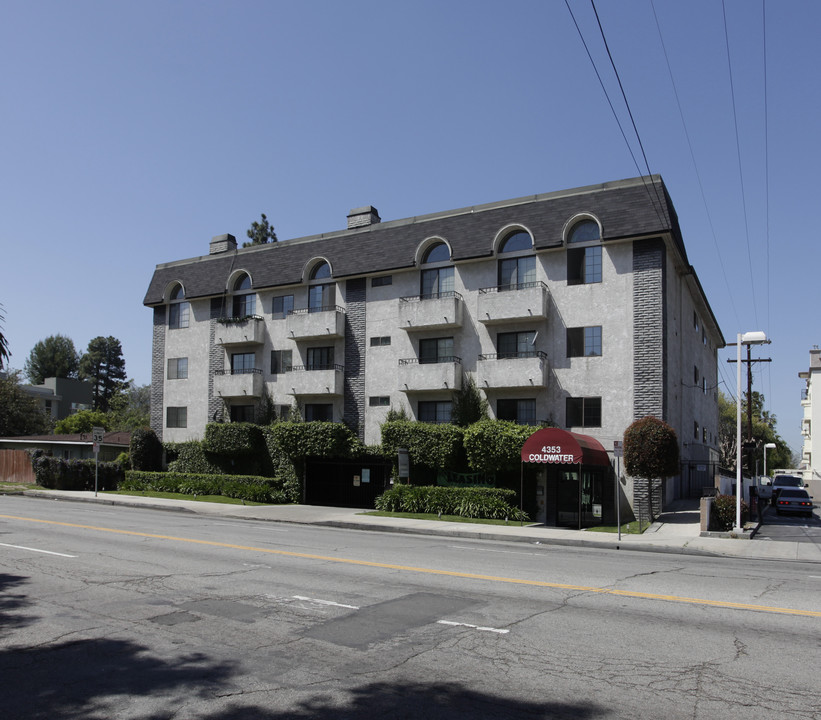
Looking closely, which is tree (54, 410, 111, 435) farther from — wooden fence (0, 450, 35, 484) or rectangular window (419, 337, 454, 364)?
rectangular window (419, 337, 454, 364)

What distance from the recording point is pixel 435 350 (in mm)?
32312

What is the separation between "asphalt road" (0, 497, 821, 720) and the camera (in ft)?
18.7

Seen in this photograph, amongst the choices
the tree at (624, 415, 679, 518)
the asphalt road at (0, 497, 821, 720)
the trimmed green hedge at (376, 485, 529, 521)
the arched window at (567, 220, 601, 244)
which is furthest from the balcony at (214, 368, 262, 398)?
the asphalt road at (0, 497, 821, 720)

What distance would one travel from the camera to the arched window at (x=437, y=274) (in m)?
32.3

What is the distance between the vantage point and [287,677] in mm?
6246

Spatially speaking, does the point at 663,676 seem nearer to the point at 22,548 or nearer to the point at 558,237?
the point at 22,548

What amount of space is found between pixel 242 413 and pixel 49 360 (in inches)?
3118

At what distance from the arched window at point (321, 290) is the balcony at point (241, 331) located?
3233mm

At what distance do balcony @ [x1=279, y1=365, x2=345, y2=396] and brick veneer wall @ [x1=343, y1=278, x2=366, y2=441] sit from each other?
48 centimetres

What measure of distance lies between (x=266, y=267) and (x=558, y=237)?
1666cm

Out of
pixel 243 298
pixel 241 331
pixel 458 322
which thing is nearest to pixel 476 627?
pixel 458 322

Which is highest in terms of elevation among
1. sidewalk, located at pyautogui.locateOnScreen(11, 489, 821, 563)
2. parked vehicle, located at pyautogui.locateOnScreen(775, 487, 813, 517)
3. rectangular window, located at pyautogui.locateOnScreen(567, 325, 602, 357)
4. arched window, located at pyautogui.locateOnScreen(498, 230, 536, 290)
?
arched window, located at pyautogui.locateOnScreen(498, 230, 536, 290)

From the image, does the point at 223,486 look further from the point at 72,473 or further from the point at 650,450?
the point at 650,450

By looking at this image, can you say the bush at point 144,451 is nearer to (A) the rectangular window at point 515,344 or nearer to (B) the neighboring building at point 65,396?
(A) the rectangular window at point 515,344
